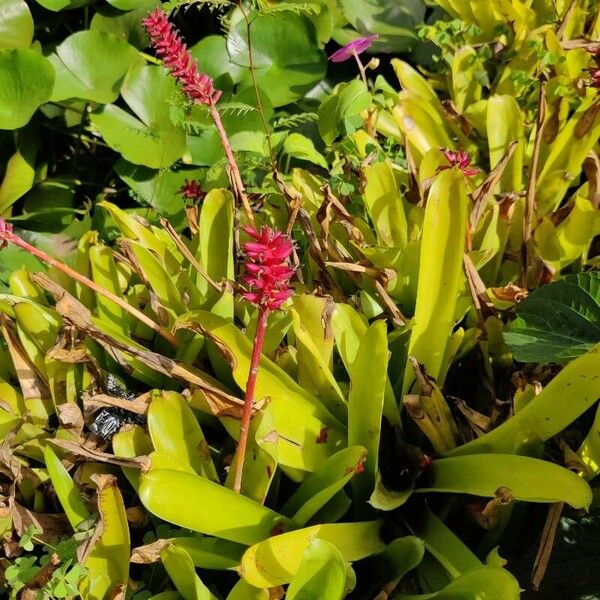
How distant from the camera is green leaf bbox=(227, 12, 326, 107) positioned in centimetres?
169

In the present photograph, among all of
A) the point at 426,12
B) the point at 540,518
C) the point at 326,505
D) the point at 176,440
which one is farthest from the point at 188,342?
the point at 426,12

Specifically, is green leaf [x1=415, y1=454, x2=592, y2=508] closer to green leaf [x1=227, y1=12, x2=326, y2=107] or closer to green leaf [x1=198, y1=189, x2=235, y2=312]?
green leaf [x1=198, y1=189, x2=235, y2=312]

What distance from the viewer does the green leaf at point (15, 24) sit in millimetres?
1606

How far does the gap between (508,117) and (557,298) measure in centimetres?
57

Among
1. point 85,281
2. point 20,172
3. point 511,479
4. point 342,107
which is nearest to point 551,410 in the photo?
point 511,479

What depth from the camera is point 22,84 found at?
4.93 ft

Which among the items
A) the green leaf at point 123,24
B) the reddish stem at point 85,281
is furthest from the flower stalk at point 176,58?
the green leaf at point 123,24

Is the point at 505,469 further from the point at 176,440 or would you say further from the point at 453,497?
the point at 176,440

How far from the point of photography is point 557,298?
0.96 meters

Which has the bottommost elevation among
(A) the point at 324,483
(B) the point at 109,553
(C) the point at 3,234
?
(B) the point at 109,553

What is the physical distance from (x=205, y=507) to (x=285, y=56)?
1171mm

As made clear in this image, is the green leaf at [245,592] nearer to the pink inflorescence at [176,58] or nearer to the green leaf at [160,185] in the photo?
the pink inflorescence at [176,58]

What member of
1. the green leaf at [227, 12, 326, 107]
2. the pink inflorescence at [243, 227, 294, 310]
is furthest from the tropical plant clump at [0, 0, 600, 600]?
the green leaf at [227, 12, 326, 107]

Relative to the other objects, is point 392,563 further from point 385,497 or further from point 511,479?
point 511,479
